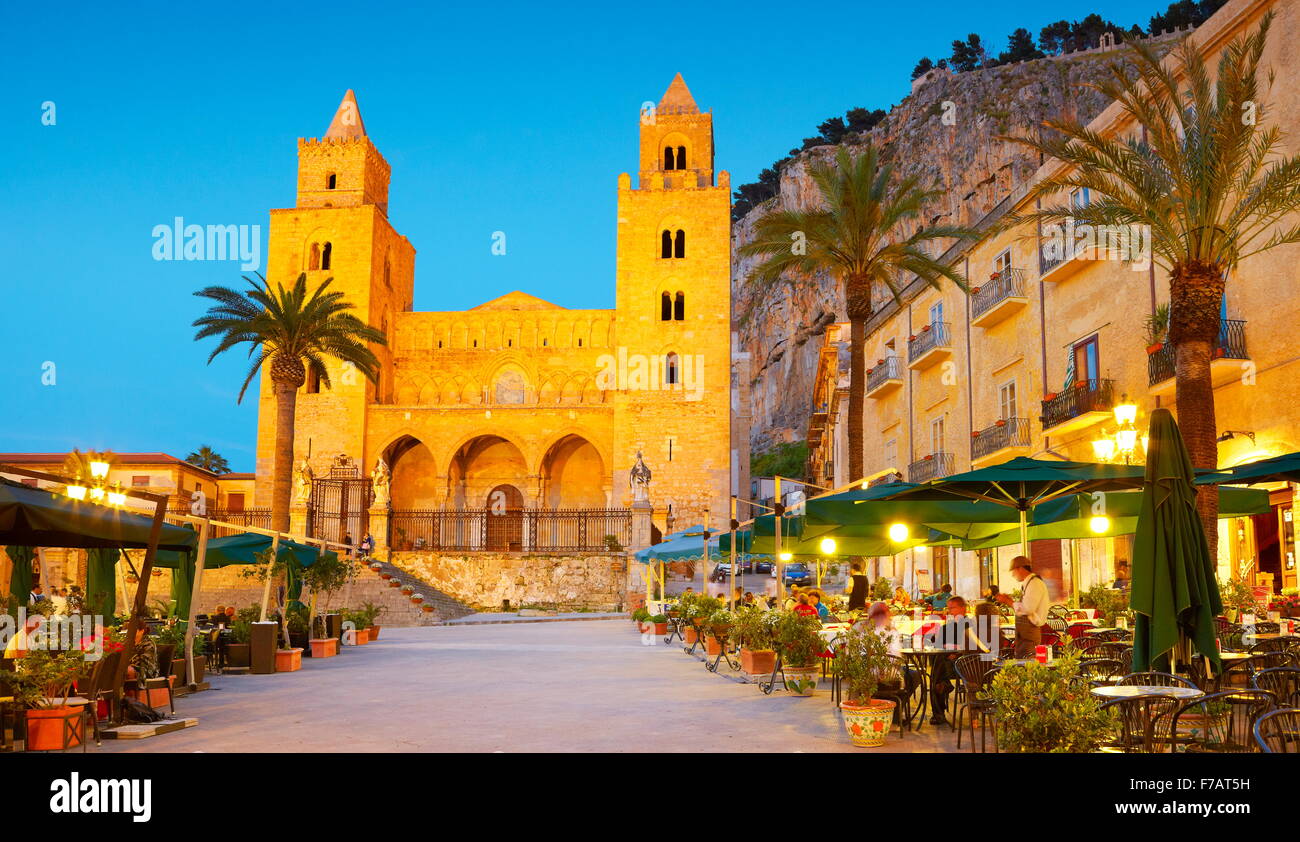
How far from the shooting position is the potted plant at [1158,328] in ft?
57.3

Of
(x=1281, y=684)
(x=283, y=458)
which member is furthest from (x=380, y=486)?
(x=1281, y=684)

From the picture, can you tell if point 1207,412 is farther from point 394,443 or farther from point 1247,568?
point 394,443

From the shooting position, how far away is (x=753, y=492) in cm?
8562

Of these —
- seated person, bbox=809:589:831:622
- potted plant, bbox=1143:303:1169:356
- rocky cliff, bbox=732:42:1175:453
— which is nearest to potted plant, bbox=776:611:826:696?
seated person, bbox=809:589:831:622

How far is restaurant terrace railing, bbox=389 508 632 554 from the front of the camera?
3609cm

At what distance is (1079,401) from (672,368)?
25.0 m

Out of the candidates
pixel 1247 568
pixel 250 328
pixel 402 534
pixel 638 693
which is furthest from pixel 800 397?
pixel 638 693

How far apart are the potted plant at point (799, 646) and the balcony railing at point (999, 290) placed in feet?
46.9

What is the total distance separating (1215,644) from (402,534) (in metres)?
38.6

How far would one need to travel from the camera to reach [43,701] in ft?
25.6

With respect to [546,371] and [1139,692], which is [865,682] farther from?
[546,371]

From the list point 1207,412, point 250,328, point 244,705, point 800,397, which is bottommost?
point 244,705

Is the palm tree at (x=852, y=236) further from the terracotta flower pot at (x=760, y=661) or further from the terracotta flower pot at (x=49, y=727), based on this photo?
the terracotta flower pot at (x=49, y=727)

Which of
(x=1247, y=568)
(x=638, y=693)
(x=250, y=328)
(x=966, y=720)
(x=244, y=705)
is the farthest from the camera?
(x=250, y=328)
